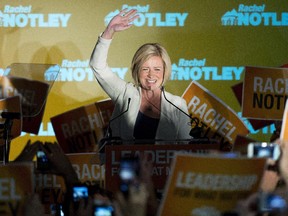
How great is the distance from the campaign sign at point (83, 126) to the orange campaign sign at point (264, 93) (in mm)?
1517

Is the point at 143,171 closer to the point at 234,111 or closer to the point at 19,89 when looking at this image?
the point at 19,89

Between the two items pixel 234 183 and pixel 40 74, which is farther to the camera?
pixel 40 74

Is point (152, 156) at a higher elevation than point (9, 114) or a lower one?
lower

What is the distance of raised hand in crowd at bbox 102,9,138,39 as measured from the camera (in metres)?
7.80

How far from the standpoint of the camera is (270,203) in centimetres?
339

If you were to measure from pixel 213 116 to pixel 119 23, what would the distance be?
4.04 feet

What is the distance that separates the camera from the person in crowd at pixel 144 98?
7262 mm

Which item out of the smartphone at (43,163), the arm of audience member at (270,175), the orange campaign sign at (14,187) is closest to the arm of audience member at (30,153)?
the smartphone at (43,163)

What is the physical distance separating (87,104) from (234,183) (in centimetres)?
499

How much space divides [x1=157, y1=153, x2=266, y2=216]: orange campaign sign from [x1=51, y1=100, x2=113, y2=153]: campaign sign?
4.44 m

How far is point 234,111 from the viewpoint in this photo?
8.57 metres

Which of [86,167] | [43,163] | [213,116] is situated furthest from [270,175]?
[213,116]

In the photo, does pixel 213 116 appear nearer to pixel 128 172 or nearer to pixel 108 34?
pixel 108 34

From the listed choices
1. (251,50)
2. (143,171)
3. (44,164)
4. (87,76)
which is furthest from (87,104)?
(143,171)
